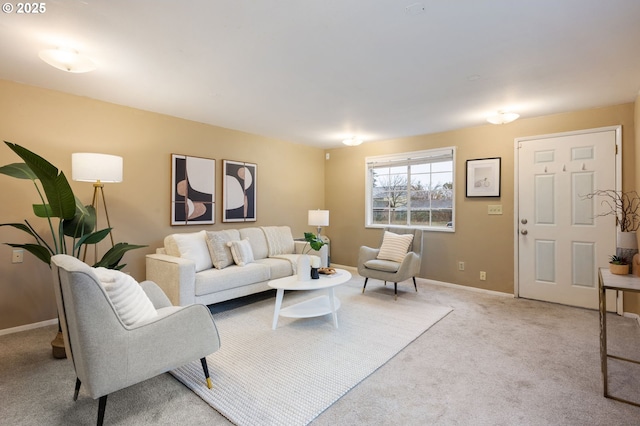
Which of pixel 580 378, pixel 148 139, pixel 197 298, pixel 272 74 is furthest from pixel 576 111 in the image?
pixel 148 139

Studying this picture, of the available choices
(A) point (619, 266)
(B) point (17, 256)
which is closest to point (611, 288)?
(A) point (619, 266)

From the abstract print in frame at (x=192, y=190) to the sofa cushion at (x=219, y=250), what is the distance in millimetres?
606

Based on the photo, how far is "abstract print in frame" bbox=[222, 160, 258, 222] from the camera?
4.44 metres

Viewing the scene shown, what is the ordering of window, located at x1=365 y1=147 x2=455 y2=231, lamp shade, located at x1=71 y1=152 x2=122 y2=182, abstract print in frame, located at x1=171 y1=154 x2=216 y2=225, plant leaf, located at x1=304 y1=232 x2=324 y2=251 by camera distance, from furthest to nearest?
window, located at x1=365 y1=147 x2=455 y2=231 → abstract print in frame, located at x1=171 y1=154 x2=216 y2=225 → plant leaf, located at x1=304 y1=232 x2=324 y2=251 → lamp shade, located at x1=71 y1=152 x2=122 y2=182

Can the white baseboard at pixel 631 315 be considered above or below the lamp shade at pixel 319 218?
below

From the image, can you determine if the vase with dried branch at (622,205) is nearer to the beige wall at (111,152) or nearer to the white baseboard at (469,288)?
the white baseboard at (469,288)

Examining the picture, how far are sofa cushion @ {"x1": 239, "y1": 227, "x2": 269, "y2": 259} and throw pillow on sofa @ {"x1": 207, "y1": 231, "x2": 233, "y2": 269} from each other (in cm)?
47

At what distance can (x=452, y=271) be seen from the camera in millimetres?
4516

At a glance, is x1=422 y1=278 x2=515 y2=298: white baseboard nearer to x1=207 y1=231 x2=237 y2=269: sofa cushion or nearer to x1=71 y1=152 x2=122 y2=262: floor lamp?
x1=207 y1=231 x2=237 y2=269: sofa cushion

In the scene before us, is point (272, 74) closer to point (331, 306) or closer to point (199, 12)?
point (199, 12)

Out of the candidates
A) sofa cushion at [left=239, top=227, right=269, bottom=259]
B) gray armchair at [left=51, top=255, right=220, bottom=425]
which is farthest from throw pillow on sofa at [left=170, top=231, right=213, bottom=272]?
gray armchair at [left=51, top=255, right=220, bottom=425]

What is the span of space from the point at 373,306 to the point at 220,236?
200 centimetres

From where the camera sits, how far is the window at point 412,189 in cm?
465

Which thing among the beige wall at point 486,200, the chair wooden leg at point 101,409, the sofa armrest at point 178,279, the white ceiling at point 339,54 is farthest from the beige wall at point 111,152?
the beige wall at point 486,200
